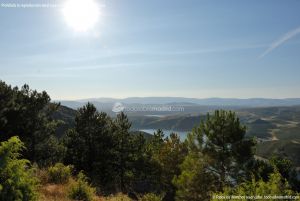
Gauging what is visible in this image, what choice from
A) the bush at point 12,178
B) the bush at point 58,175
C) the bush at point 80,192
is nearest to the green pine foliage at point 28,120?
the bush at point 58,175

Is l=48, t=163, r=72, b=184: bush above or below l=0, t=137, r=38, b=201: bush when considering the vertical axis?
below

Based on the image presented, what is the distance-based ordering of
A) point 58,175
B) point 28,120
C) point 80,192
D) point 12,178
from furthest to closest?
point 28,120, point 58,175, point 80,192, point 12,178

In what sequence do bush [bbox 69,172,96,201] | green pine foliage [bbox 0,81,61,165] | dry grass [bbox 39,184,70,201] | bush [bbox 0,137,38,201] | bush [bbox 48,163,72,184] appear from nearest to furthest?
bush [bbox 0,137,38,201]
dry grass [bbox 39,184,70,201]
bush [bbox 69,172,96,201]
bush [bbox 48,163,72,184]
green pine foliage [bbox 0,81,61,165]

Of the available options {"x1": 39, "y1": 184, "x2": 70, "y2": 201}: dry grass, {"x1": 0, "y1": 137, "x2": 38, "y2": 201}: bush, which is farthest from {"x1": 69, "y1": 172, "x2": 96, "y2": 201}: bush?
{"x1": 0, "y1": 137, "x2": 38, "y2": 201}: bush

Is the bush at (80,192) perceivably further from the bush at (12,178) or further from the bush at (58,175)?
the bush at (12,178)

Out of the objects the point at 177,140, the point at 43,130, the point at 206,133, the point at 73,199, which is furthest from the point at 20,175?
the point at 177,140

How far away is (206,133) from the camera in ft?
115

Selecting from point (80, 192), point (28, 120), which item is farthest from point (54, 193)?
point (28, 120)

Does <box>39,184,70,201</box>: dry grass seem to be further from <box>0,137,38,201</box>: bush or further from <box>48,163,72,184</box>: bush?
<box>0,137,38,201</box>: bush

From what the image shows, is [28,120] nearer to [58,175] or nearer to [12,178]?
[58,175]

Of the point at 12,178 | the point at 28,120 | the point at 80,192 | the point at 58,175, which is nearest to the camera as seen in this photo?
the point at 12,178

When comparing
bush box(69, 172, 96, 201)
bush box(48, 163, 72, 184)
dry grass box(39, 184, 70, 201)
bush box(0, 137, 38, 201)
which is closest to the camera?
bush box(0, 137, 38, 201)

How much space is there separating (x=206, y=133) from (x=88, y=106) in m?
17.5

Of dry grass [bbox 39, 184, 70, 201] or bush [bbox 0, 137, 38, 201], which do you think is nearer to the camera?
bush [bbox 0, 137, 38, 201]
